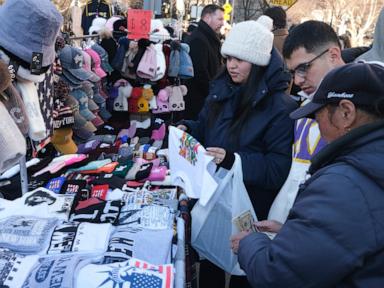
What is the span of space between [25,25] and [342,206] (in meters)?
1.64

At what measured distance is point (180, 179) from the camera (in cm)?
250

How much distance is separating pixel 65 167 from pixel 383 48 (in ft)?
7.18

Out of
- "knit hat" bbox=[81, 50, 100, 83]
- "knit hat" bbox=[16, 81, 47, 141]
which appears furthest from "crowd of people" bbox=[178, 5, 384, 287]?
"knit hat" bbox=[81, 50, 100, 83]

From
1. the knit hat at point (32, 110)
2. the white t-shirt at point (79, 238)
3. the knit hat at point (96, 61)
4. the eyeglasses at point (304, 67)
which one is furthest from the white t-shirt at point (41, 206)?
the knit hat at point (96, 61)

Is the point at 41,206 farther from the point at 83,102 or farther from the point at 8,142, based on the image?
the point at 83,102

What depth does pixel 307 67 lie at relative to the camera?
6.89ft

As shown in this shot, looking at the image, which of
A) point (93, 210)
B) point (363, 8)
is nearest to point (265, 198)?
point (93, 210)

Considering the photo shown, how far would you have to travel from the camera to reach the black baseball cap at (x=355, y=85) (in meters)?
1.27

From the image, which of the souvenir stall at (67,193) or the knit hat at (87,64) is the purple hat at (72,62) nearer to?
the souvenir stall at (67,193)

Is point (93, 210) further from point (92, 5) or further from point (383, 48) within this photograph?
point (92, 5)

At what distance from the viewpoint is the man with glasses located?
209 centimetres

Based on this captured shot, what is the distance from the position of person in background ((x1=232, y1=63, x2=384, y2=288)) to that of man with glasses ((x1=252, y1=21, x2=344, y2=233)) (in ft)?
2.35

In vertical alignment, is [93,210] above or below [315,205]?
below

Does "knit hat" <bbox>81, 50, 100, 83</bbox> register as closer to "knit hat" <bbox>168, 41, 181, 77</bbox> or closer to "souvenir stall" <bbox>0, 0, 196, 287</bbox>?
"souvenir stall" <bbox>0, 0, 196, 287</bbox>
